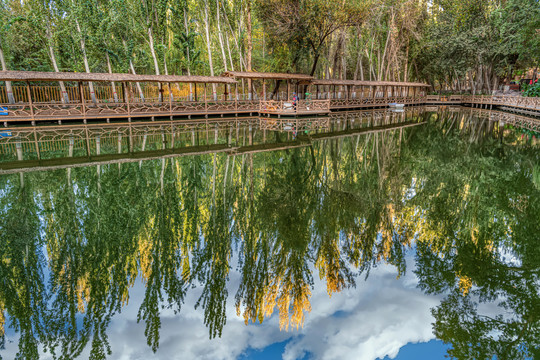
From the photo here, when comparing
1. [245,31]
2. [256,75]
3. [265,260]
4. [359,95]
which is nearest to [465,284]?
[265,260]

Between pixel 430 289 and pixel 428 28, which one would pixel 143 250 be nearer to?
pixel 430 289

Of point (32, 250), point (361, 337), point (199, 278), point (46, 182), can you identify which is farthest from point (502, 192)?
point (46, 182)

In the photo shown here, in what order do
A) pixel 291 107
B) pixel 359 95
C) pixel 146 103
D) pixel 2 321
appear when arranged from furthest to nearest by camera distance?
1. pixel 359 95
2. pixel 291 107
3. pixel 146 103
4. pixel 2 321

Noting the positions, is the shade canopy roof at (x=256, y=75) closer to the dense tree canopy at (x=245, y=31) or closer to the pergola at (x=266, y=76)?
the pergola at (x=266, y=76)

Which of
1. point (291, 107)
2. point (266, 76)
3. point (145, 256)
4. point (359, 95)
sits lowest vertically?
point (145, 256)

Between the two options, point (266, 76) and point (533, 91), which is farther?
point (533, 91)

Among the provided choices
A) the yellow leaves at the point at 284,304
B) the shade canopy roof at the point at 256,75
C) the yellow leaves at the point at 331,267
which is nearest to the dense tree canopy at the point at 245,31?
the shade canopy roof at the point at 256,75

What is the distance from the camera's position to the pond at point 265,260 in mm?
4188

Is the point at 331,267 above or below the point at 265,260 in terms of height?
below

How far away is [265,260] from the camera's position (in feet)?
18.6

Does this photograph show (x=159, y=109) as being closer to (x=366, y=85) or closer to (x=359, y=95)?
(x=366, y=85)

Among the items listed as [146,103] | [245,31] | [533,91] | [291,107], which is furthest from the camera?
[245,31]

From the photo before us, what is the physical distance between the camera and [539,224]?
716cm

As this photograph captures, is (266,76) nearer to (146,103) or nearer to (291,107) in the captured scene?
(291,107)
